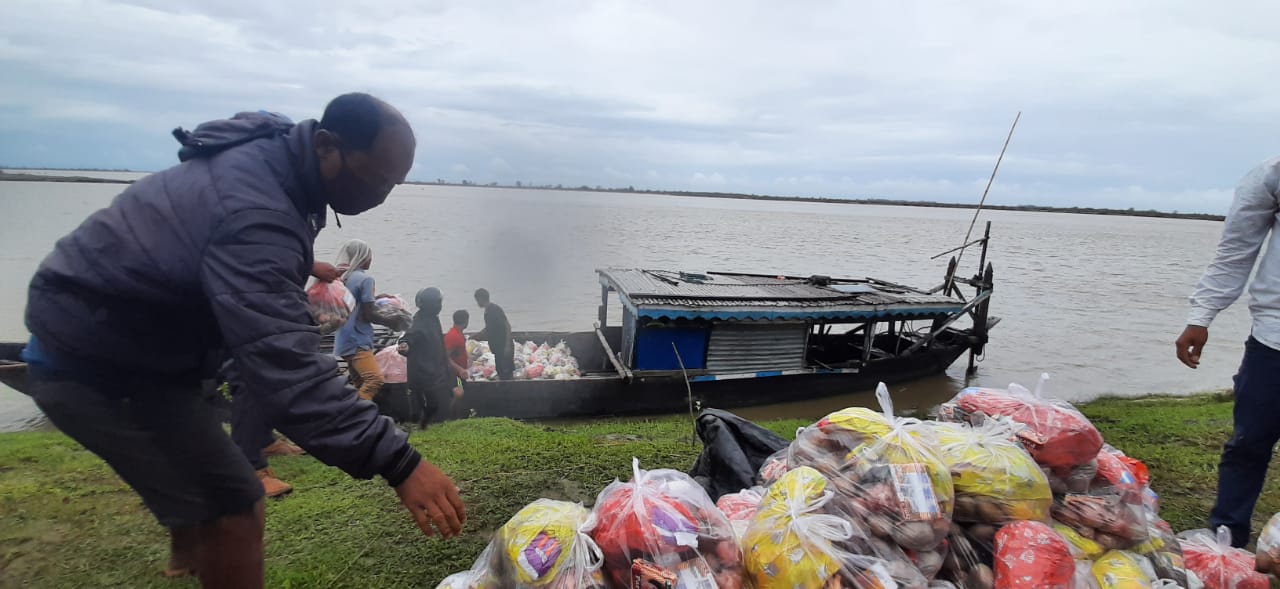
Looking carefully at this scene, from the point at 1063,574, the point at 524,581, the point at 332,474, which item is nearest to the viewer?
the point at 524,581

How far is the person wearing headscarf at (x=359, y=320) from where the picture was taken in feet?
17.5

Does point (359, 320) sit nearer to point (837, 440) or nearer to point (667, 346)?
point (667, 346)

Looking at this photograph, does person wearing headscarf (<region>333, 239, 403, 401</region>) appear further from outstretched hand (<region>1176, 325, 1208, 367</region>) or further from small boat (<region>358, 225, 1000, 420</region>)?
outstretched hand (<region>1176, 325, 1208, 367</region>)

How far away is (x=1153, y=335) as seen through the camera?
60.0ft

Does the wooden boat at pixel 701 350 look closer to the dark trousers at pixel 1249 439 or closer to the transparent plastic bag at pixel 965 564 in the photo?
the dark trousers at pixel 1249 439

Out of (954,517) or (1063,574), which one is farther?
(954,517)

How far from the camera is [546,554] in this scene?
6.09 ft

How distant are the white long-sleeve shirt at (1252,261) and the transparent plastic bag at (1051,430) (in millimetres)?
1043

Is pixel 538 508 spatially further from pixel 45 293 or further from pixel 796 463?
pixel 45 293

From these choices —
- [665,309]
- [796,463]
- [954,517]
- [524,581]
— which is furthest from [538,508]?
[665,309]

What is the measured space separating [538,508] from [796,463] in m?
1.09

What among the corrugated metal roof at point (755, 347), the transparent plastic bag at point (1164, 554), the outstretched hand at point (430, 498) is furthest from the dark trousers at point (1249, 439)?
the corrugated metal roof at point (755, 347)

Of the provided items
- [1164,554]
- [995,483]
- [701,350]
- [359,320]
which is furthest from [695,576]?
[701,350]

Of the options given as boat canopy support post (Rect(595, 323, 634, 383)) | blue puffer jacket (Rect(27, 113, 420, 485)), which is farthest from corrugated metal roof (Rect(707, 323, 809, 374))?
blue puffer jacket (Rect(27, 113, 420, 485))
